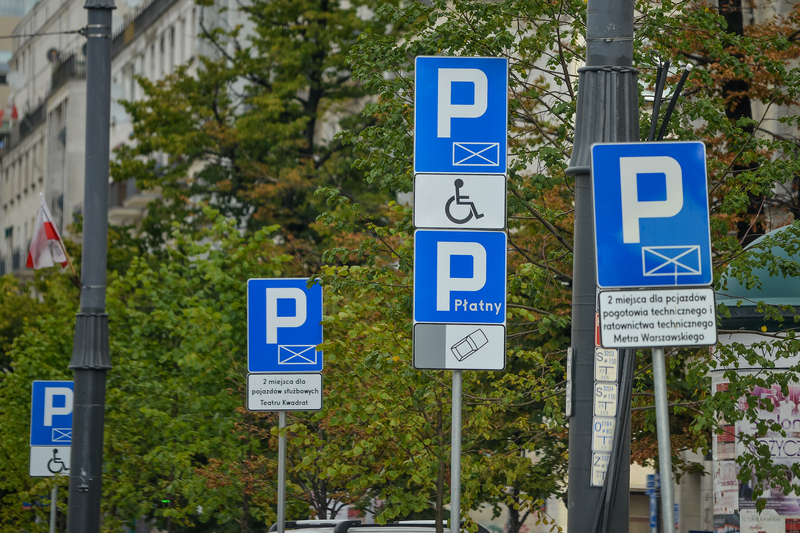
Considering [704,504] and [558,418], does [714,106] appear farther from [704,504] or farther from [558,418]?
[704,504]

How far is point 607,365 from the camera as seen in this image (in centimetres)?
724

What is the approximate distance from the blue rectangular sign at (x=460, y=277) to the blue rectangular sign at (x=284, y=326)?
320 centimetres

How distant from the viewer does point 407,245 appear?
36.9 feet

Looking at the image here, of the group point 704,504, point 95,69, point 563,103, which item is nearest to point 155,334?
point 95,69

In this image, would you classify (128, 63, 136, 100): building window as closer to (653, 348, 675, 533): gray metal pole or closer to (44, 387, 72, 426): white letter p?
(44, 387, 72, 426): white letter p

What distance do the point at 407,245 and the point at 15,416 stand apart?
38.1 feet

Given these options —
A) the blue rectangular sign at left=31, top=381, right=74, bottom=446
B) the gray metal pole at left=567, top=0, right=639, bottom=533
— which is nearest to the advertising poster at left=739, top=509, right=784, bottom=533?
the gray metal pole at left=567, top=0, right=639, bottom=533

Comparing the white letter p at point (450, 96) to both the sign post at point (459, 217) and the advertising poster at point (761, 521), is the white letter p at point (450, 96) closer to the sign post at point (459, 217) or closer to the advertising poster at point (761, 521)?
the sign post at point (459, 217)

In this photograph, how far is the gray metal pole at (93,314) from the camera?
38.8 feet

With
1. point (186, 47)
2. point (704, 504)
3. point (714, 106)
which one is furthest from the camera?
point (186, 47)

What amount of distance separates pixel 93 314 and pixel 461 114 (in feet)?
20.4

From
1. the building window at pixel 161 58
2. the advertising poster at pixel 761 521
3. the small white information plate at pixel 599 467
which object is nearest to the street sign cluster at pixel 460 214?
the small white information plate at pixel 599 467

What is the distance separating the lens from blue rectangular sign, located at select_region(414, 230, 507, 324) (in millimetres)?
6887

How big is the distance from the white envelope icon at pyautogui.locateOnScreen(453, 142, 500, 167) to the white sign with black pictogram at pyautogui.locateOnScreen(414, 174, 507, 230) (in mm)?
74
